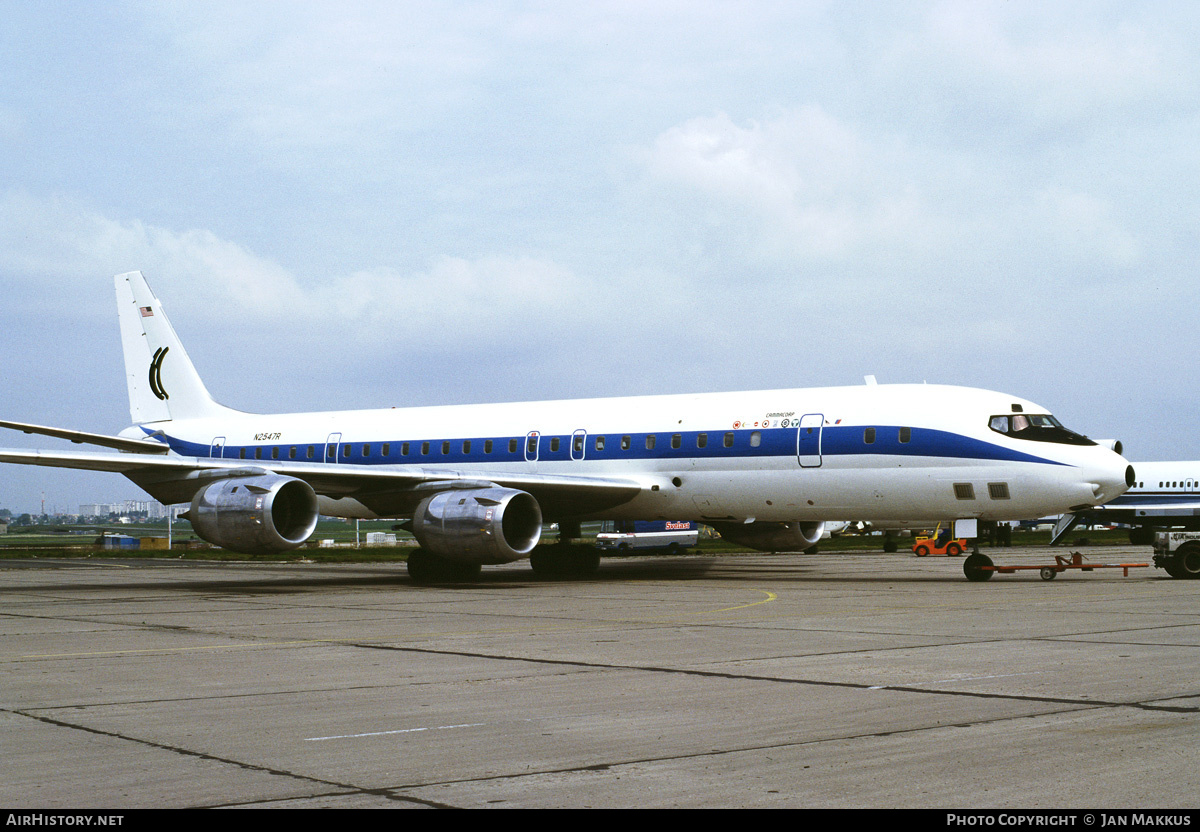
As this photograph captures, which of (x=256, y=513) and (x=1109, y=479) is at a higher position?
(x=1109, y=479)

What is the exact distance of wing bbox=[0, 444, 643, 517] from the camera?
72.1 ft

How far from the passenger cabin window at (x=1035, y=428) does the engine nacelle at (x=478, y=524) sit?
8.78 metres

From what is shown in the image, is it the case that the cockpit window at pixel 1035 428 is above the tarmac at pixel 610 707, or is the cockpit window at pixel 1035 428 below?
above

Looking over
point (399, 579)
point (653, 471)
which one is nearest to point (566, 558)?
point (399, 579)

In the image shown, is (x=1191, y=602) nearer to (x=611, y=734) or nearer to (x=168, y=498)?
(x=611, y=734)

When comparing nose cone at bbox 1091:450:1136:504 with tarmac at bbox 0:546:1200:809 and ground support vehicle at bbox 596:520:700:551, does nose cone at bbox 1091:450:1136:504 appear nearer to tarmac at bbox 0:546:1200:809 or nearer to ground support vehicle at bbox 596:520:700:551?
tarmac at bbox 0:546:1200:809

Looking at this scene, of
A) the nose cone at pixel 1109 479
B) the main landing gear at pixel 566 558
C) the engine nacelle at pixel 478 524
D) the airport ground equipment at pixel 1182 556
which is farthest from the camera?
the main landing gear at pixel 566 558

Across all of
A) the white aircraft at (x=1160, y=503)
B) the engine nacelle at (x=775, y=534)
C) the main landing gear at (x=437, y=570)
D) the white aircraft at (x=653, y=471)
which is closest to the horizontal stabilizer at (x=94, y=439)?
the white aircraft at (x=653, y=471)

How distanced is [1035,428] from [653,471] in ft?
24.7

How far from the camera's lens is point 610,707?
26.6ft

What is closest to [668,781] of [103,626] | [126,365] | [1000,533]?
[103,626]

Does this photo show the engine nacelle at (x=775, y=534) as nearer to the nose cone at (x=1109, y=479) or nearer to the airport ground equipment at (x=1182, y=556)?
the airport ground equipment at (x=1182, y=556)

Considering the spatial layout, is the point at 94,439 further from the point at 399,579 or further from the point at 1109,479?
the point at 1109,479

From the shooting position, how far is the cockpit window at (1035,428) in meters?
21.3
